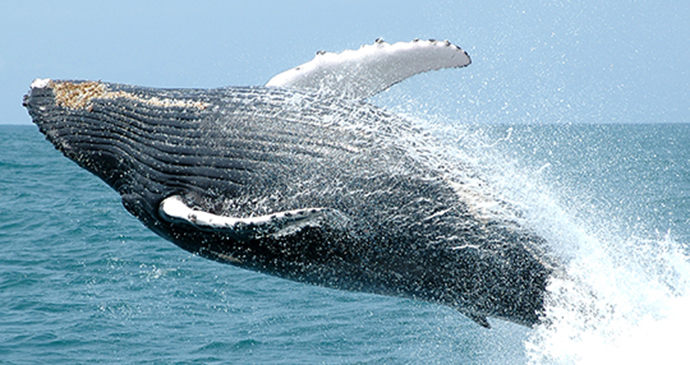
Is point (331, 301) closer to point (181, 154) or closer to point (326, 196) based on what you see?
point (181, 154)

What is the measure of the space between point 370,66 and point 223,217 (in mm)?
2523

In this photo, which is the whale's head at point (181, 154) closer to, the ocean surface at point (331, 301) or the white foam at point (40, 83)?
the white foam at point (40, 83)

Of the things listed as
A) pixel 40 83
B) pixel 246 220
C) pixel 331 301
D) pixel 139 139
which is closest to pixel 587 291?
pixel 246 220

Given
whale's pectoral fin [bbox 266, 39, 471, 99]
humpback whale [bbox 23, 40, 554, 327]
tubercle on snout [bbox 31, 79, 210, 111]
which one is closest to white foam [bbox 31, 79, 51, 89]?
tubercle on snout [bbox 31, 79, 210, 111]

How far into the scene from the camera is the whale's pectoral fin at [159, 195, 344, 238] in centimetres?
519

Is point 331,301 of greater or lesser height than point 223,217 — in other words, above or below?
above

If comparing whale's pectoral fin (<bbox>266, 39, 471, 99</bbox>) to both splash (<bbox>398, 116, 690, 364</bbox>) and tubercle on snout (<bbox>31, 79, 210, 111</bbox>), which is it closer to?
splash (<bbox>398, 116, 690, 364</bbox>)

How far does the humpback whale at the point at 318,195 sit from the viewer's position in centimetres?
572

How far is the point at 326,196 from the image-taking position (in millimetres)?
5770

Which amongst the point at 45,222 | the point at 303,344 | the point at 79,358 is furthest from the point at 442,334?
A: the point at 45,222

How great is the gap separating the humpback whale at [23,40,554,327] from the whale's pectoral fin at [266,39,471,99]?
57 cm

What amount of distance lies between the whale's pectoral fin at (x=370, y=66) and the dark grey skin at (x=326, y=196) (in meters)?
0.80

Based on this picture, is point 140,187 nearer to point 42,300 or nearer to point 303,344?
point 303,344

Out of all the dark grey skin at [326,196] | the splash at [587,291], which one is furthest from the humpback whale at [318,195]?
the splash at [587,291]
